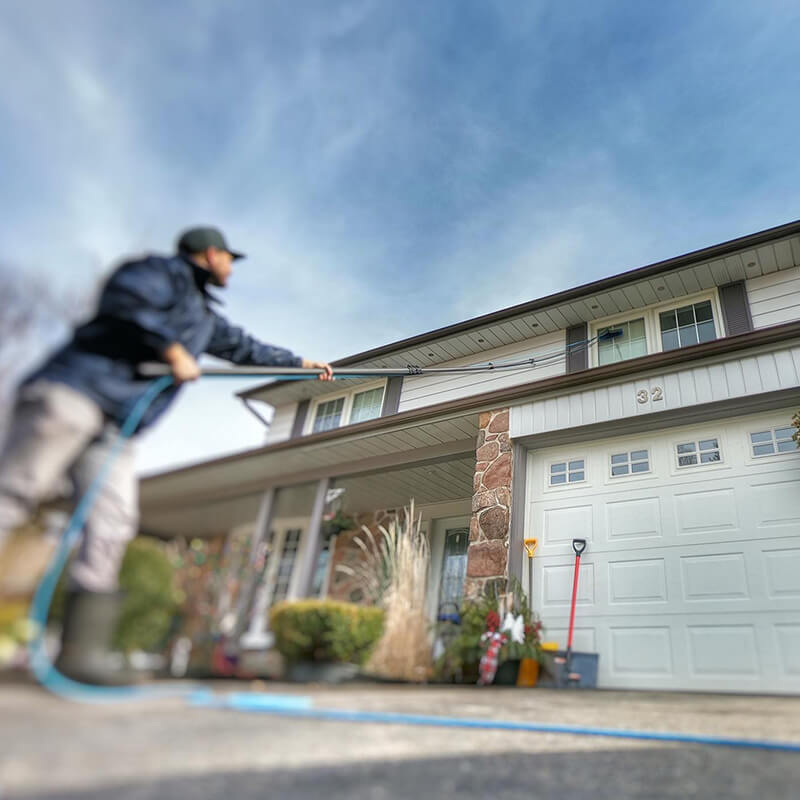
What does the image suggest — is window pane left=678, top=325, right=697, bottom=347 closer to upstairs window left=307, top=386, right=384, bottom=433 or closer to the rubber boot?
upstairs window left=307, top=386, right=384, bottom=433

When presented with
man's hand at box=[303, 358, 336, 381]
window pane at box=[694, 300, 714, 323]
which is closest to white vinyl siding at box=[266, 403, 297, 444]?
window pane at box=[694, 300, 714, 323]

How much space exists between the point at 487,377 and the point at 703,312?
2675mm

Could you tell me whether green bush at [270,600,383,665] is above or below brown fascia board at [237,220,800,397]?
below

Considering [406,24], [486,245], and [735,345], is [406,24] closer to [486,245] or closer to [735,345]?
[486,245]

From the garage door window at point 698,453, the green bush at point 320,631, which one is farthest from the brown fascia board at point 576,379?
the green bush at point 320,631

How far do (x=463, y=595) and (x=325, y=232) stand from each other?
11.8 feet

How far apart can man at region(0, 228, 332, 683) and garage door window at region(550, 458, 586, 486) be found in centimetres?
398

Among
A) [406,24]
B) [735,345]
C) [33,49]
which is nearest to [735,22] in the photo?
[735,345]

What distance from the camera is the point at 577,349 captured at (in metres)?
7.01

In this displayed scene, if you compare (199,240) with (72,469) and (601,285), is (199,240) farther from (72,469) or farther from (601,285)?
(601,285)

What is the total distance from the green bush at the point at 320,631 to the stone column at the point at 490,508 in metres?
3.01

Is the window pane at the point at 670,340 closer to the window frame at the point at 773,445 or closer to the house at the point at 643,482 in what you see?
the house at the point at 643,482

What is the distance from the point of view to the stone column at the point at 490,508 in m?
4.76

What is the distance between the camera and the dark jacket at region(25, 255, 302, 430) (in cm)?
136
